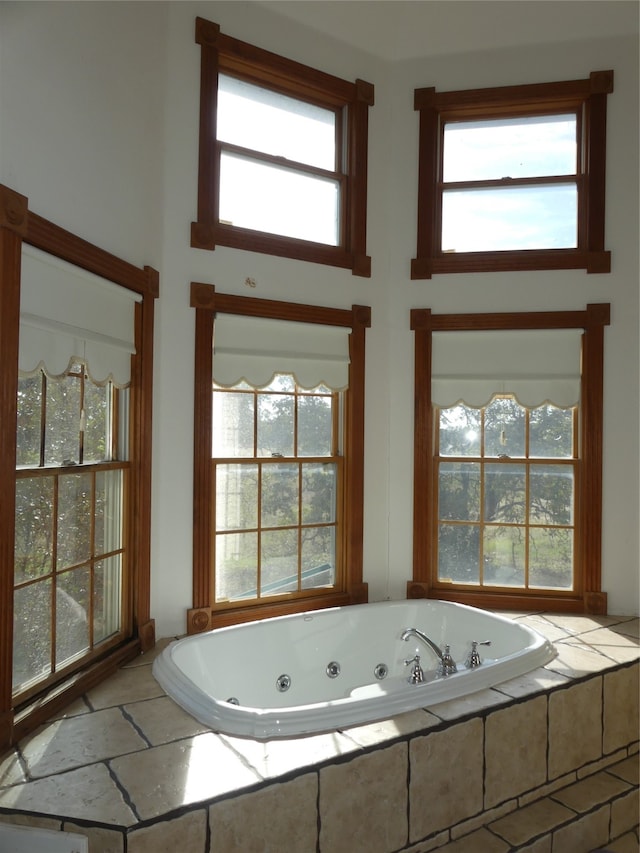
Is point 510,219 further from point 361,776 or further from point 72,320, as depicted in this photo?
point 361,776

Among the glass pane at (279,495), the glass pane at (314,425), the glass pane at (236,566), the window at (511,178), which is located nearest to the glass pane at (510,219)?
the window at (511,178)

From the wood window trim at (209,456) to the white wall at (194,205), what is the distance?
6 centimetres

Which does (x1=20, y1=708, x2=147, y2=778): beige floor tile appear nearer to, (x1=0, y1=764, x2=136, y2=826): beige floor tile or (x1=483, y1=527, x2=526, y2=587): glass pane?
(x1=0, y1=764, x2=136, y2=826): beige floor tile

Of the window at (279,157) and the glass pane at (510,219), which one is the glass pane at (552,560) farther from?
the window at (279,157)

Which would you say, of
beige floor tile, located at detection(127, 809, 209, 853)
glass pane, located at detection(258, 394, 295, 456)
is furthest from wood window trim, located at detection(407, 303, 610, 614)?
beige floor tile, located at detection(127, 809, 209, 853)

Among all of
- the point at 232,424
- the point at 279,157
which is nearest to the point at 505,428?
the point at 232,424

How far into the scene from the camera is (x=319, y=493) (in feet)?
11.9

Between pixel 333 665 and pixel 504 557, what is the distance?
122 cm

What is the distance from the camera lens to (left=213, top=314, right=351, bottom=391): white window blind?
10.7 ft

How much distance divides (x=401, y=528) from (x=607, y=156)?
2439 mm

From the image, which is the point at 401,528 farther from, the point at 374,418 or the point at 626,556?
the point at 626,556

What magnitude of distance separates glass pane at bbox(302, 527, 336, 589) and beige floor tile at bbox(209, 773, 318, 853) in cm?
171

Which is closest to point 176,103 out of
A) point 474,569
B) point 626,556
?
point 474,569

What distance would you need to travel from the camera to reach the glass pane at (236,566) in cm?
335
